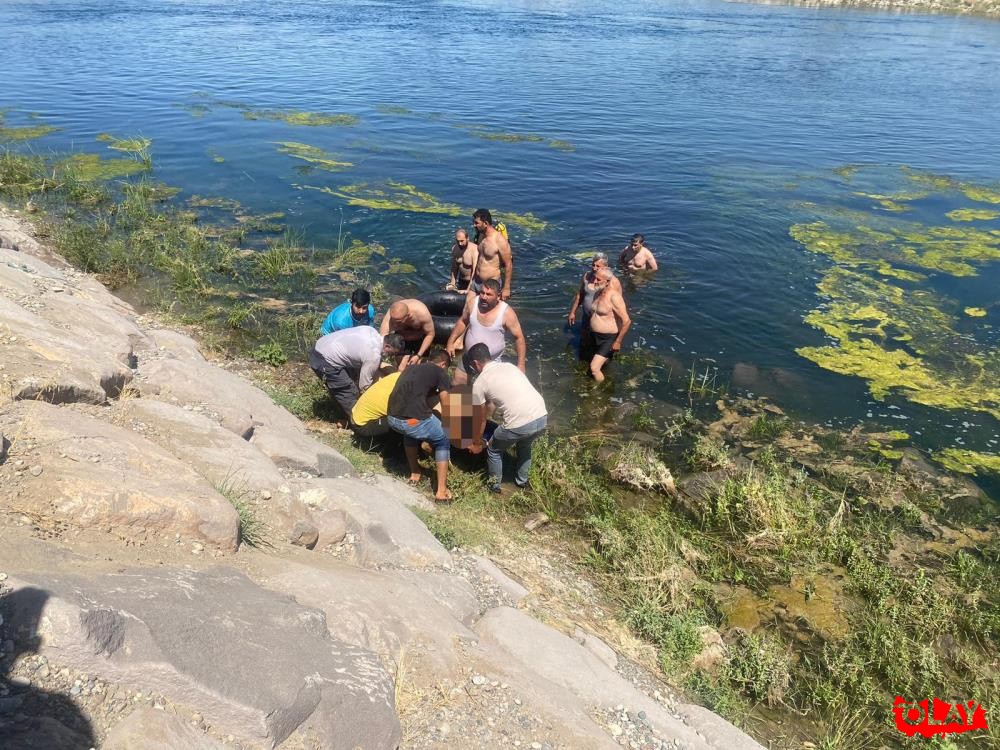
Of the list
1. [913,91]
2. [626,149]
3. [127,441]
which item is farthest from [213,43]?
[127,441]

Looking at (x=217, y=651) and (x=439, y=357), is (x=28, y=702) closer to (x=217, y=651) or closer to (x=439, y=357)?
(x=217, y=651)

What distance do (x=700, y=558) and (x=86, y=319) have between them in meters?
6.76

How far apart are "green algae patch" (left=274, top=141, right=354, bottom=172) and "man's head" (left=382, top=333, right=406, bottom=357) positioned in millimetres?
12091

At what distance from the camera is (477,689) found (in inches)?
157

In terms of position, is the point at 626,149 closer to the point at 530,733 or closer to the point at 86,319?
the point at 86,319

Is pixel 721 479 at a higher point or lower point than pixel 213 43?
lower

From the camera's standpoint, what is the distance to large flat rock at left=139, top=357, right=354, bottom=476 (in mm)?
6266

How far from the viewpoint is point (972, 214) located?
1653 centimetres

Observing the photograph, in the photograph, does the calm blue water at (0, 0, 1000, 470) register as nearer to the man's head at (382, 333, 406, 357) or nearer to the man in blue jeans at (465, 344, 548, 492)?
the man in blue jeans at (465, 344, 548, 492)

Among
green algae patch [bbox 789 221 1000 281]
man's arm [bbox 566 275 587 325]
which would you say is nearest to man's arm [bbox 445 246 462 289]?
man's arm [bbox 566 275 587 325]

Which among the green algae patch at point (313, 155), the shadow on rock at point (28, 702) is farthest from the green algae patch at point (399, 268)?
the shadow on rock at point (28, 702)

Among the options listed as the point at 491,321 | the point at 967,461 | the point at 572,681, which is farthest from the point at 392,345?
the point at 967,461

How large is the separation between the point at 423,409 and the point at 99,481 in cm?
333

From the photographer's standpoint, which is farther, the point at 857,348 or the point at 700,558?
the point at 857,348
